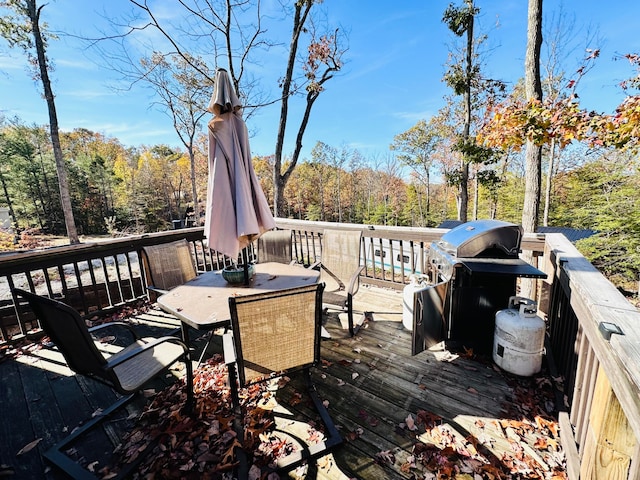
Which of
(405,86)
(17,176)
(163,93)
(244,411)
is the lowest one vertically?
(244,411)

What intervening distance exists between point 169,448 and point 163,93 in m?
18.1

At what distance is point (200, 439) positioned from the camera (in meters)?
1.79

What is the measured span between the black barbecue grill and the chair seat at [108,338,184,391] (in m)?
1.92

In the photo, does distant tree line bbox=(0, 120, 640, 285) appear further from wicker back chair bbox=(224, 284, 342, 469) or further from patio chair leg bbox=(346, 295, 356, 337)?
wicker back chair bbox=(224, 284, 342, 469)

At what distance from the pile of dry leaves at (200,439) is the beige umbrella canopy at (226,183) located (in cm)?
116

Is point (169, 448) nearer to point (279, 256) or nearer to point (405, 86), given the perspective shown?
point (279, 256)

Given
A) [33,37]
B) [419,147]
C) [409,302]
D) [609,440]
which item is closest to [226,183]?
[409,302]

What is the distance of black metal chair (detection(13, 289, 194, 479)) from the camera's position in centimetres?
147

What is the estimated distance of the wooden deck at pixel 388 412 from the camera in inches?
62.6

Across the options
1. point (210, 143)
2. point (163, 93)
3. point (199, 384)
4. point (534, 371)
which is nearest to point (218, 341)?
point (199, 384)

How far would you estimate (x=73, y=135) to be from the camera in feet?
95.8

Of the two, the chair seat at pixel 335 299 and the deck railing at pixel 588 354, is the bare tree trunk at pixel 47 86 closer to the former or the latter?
the deck railing at pixel 588 354

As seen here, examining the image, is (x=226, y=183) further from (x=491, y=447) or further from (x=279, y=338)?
(x=491, y=447)

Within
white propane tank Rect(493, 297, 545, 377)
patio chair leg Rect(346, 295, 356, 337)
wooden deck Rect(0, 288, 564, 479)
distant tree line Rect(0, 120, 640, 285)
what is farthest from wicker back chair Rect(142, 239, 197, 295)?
distant tree line Rect(0, 120, 640, 285)
